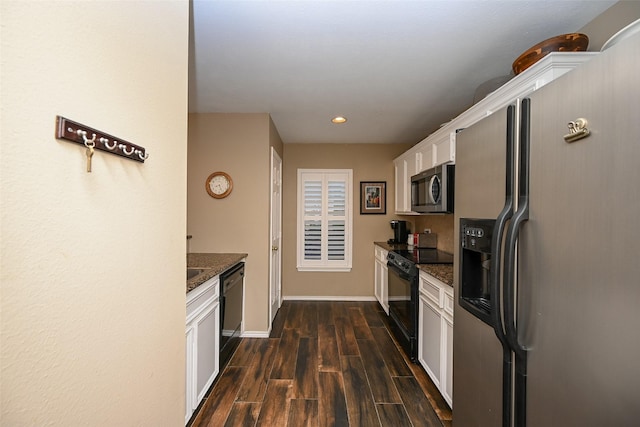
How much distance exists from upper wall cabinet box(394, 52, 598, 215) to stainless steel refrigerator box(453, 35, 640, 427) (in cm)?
57

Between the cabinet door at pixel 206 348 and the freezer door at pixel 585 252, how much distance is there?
1.73 m

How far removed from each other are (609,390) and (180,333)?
129 centimetres

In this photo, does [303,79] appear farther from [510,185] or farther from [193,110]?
[510,185]

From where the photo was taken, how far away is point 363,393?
6.74 feet

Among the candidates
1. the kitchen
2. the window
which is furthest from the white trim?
the kitchen

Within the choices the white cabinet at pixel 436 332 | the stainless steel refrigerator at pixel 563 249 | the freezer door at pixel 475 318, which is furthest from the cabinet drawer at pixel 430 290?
the stainless steel refrigerator at pixel 563 249

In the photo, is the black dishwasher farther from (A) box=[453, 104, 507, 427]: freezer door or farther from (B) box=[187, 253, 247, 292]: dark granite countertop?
(A) box=[453, 104, 507, 427]: freezer door

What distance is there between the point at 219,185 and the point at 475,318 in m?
2.67

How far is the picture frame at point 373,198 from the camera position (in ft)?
14.2

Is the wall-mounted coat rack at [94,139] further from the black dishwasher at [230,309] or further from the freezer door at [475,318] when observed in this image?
the black dishwasher at [230,309]

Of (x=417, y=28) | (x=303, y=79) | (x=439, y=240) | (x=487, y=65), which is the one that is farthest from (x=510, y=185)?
(x=439, y=240)

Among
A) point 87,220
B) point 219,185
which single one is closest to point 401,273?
point 219,185

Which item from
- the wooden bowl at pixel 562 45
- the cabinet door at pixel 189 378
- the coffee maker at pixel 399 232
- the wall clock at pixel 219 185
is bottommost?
the cabinet door at pixel 189 378

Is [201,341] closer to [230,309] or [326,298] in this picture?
[230,309]
